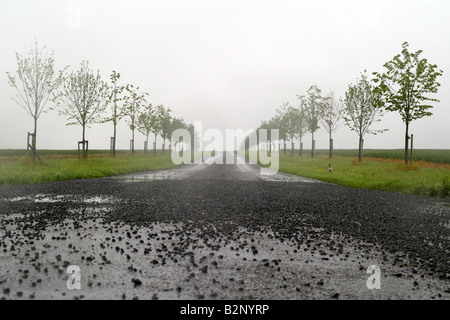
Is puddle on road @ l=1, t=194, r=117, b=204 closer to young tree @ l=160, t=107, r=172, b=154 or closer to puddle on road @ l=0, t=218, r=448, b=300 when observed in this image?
puddle on road @ l=0, t=218, r=448, b=300

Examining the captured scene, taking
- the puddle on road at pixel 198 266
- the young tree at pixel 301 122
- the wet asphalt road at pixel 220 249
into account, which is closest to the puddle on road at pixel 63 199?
the wet asphalt road at pixel 220 249

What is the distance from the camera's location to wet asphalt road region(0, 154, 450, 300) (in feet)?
16.8

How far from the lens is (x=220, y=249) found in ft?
23.9

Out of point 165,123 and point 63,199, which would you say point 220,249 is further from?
point 165,123

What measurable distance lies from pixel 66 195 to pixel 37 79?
29322mm

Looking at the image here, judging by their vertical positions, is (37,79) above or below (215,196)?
above

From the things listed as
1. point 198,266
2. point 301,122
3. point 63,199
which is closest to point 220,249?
point 198,266

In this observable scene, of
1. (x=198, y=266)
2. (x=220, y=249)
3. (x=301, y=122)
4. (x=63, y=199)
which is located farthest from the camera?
(x=301, y=122)

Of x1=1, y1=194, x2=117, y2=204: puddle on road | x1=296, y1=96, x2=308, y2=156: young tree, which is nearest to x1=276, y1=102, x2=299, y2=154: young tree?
x1=296, y1=96, x2=308, y2=156: young tree

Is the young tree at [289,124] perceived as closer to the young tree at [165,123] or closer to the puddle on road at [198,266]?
the young tree at [165,123]

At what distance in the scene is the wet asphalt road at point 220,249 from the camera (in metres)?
5.12
